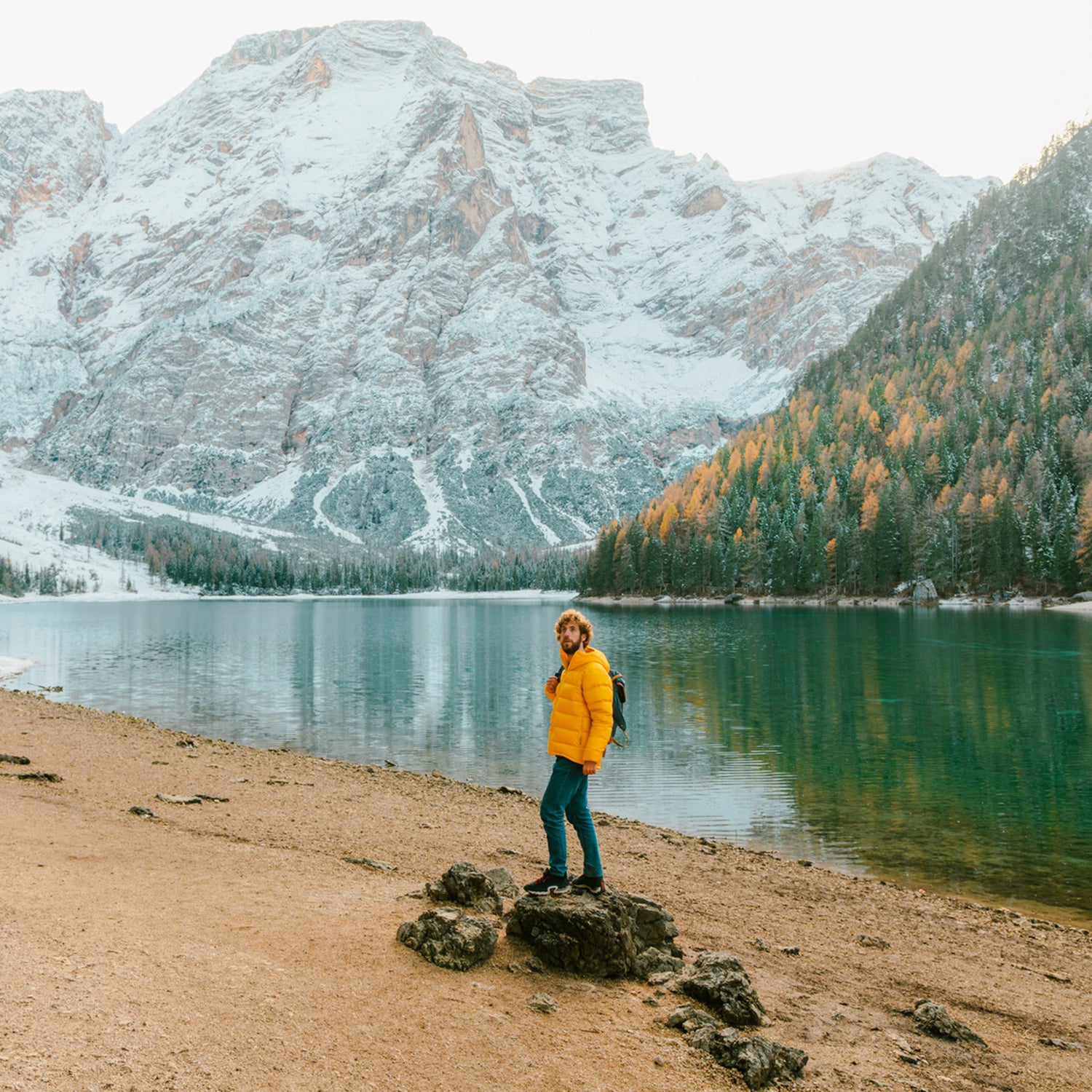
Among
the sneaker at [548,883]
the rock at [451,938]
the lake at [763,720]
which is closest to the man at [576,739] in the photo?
the sneaker at [548,883]

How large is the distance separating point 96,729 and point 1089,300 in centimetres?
18089

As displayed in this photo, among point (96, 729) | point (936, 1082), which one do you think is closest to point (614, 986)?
point (936, 1082)

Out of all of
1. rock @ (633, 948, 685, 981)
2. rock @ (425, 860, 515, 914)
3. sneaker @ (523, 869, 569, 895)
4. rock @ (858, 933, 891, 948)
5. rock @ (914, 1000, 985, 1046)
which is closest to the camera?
rock @ (914, 1000, 985, 1046)

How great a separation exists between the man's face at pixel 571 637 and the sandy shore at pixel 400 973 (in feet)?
10.8

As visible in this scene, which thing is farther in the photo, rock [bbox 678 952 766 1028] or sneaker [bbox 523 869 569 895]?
sneaker [bbox 523 869 569 895]

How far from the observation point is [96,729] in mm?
26531

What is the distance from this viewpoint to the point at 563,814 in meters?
10.3

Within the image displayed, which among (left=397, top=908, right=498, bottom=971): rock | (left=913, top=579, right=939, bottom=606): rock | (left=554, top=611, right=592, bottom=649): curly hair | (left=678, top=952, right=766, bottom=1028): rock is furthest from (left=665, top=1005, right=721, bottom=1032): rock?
(left=913, top=579, right=939, bottom=606): rock

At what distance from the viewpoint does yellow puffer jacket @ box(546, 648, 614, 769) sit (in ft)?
32.2

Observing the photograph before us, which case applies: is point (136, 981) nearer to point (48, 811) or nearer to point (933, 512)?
point (48, 811)

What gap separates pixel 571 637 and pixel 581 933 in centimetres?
328

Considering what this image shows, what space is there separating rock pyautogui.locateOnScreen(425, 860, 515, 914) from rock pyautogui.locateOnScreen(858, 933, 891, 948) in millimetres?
4771

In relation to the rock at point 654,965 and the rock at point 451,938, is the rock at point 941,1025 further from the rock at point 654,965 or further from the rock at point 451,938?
the rock at point 451,938

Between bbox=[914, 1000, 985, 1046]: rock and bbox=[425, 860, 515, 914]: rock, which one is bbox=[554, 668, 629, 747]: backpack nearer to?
bbox=[425, 860, 515, 914]: rock
